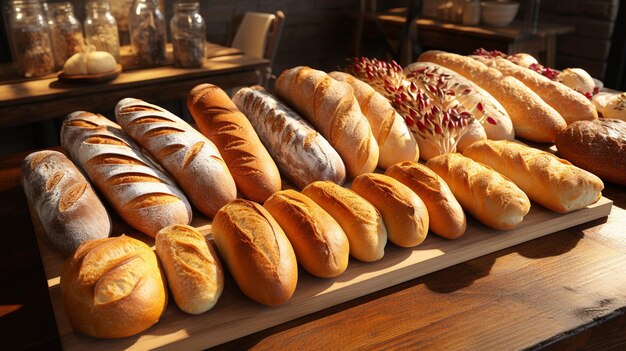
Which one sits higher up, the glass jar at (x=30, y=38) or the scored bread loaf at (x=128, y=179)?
the glass jar at (x=30, y=38)

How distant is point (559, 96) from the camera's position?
5.05 ft

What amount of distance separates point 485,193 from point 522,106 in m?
0.58

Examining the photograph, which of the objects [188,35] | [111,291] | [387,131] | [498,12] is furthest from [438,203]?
[498,12]

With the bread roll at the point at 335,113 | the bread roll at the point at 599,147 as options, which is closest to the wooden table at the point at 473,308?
the bread roll at the point at 599,147

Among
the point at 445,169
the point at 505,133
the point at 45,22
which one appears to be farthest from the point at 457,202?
the point at 45,22

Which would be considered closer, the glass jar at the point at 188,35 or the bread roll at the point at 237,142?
the bread roll at the point at 237,142

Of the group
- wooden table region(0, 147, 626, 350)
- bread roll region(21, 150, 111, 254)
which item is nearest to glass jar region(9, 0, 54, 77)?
bread roll region(21, 150, 111, 254)

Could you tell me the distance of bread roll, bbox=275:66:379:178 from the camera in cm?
123

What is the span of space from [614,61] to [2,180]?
155 inches

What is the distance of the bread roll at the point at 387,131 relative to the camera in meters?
1.26

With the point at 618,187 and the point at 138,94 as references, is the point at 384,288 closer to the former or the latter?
the point at 618,187

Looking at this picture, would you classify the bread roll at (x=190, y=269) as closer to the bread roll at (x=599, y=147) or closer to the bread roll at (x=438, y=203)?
the bread roll at (x=438, y=203)

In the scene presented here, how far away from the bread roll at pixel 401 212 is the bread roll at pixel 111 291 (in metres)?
0.42

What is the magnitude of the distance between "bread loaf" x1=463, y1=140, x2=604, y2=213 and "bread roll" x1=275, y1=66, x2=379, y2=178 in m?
0.28
